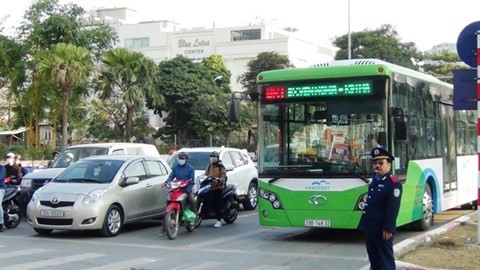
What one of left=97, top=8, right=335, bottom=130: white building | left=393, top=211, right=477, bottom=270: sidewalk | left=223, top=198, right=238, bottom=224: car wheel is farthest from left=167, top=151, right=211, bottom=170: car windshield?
left=97, top=8, right=335, bottom=130: white building

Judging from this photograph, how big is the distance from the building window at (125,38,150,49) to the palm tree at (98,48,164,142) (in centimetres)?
4606

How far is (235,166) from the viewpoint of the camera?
18.5 meters

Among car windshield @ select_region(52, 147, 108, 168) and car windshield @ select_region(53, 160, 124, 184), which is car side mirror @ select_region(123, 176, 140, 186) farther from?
car windshield @ select_region(52, 147, 108, 168)

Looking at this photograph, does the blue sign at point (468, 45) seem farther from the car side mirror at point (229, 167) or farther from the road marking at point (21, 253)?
the car side mirror at point (229, 167)

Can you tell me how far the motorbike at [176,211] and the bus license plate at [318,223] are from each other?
8.94 ft

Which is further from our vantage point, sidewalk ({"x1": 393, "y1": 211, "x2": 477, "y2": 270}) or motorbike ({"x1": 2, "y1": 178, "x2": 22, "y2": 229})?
motorbike ({"x1": 2, "y1": 178, "x2": 22, "y2": 229})

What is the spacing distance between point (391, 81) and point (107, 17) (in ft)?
277

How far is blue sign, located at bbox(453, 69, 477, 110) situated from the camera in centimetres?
1107

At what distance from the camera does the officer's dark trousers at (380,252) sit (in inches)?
295

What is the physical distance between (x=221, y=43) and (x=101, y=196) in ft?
224

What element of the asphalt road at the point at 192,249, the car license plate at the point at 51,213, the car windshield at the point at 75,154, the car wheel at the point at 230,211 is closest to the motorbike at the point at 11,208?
the asphalt road at the point at 192,249

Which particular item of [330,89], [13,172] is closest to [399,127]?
[330,89]

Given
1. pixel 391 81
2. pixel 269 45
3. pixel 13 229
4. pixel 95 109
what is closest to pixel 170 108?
pixel 95 109

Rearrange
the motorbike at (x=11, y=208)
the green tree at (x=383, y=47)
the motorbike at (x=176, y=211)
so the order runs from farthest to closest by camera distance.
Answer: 1. the green tree at (x=383, y=47)
2. the motorbike at (x=11, y=208)
3. the motorbike at (x=176, y=211)
